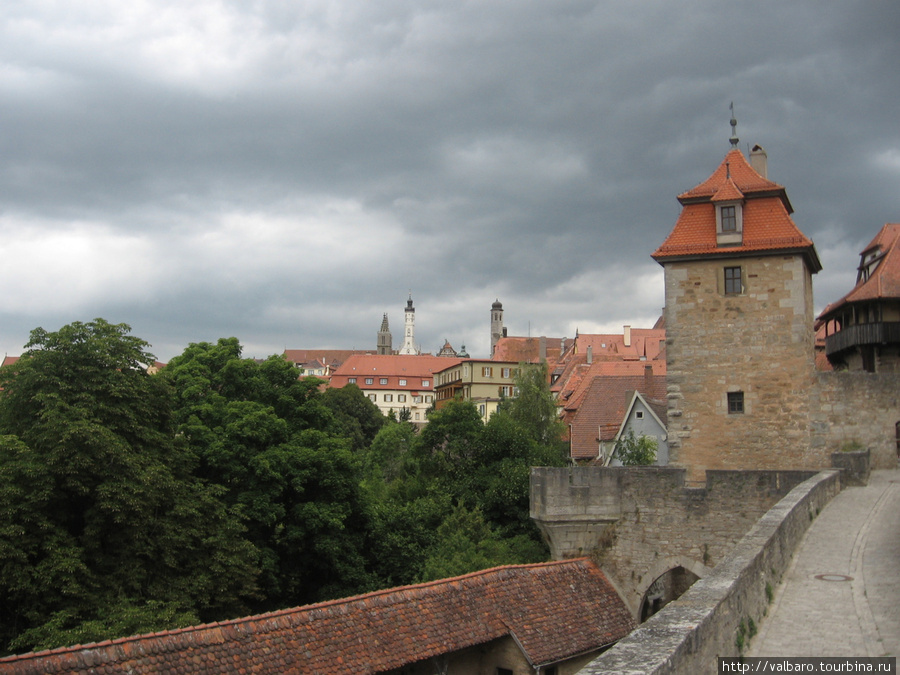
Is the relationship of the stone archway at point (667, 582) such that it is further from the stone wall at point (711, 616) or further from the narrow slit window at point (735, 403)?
the stone wall at point (711, 616)

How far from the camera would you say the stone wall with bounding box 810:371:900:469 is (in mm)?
19281

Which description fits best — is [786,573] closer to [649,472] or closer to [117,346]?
[649,472]

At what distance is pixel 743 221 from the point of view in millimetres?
21453

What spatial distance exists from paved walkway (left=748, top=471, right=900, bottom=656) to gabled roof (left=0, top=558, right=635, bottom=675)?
5.79 metres

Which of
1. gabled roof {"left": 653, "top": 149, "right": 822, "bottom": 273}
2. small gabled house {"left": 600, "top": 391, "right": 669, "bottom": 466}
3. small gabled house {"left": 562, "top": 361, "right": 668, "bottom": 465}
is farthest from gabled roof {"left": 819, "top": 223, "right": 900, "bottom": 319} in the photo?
small gabled house {"left": 562, "top": 361, "right": 668, "bottom": 465}

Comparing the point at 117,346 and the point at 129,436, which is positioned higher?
the point at 117,346

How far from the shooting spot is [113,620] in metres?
14.8

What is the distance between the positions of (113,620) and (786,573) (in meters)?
12.1

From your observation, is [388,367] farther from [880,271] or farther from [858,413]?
[858,413]

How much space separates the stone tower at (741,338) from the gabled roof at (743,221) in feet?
0.11

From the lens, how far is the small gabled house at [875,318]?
24.5 metres

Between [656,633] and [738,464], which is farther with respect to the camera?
[738,464]

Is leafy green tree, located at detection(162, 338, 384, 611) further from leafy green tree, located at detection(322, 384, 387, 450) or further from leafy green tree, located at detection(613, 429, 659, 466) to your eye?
leafy green tree, located at detection(322, 384, 387, 450)

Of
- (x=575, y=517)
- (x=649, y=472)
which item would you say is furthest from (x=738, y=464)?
(x=575, y=517)
